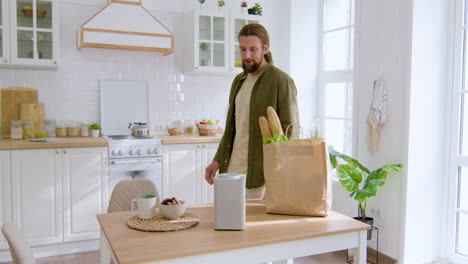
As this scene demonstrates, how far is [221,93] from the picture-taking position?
501 cm

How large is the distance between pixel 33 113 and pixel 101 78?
2.41ft

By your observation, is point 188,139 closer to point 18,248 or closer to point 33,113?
point 33,113

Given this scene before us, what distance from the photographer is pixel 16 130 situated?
3.90 meters

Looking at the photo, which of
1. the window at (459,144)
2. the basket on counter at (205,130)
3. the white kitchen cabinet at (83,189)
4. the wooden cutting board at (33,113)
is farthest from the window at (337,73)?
the wooden cutting board at (33,113)

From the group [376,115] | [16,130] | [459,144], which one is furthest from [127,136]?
[459,144]

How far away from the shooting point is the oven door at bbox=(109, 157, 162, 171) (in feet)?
12.8

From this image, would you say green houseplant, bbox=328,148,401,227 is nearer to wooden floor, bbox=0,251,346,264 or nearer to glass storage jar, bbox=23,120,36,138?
wooden floor, bbox=0,251,346,264

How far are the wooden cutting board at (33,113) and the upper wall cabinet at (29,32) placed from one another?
443 mm

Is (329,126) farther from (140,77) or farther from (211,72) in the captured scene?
(140,77)

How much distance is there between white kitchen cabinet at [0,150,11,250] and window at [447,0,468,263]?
3520 mm

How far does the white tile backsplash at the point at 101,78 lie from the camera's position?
168 inches

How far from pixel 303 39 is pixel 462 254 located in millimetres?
2681

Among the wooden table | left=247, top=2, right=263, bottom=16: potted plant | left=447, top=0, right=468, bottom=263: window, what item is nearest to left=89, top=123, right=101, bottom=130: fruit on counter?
left=247, top=2, right=263, bottom=16: potted plant

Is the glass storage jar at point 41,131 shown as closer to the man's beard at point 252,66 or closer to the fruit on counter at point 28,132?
the fruit on counter at point 28,132
